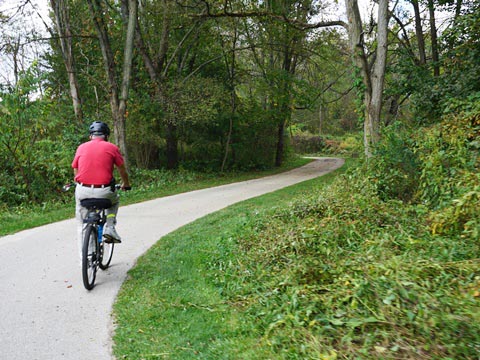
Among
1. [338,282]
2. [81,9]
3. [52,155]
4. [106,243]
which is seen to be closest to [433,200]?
[338,282]

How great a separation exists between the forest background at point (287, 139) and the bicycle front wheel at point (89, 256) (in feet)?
5.41

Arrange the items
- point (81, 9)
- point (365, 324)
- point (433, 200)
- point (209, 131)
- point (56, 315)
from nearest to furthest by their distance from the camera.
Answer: point (365, 324) → point (56, 315) → point (433, 200) → point (81, 9) → point (209, 131)

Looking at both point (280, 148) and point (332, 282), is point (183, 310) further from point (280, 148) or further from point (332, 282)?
point (280, 148)

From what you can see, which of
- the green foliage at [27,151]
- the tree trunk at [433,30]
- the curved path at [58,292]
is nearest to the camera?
the curved path at [58,292]

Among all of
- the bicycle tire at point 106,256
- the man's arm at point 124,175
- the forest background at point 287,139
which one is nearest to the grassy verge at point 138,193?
the forest background at point 287,139

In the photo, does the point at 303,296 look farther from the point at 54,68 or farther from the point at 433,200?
the point at 54,68

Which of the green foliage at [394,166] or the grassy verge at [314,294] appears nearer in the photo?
the grassy verge at [314,294]

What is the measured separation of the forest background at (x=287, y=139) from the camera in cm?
343

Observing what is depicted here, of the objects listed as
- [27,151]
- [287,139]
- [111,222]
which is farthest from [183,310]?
[287,139]

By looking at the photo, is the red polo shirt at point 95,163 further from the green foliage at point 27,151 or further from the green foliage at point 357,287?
the green foliage at point 27,151

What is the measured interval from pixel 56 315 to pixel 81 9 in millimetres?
17897

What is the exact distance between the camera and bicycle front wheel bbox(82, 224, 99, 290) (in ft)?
15.9

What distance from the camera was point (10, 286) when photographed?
205 inches

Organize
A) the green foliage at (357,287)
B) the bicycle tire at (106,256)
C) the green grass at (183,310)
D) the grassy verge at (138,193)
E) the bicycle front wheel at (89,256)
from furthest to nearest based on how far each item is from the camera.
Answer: the grassy verge at (138,193) < the bicycle tire at (106,256) < the bicycle front wheel at (89,256) < the green grass at (183,310) < the green foliage at (357,287)
